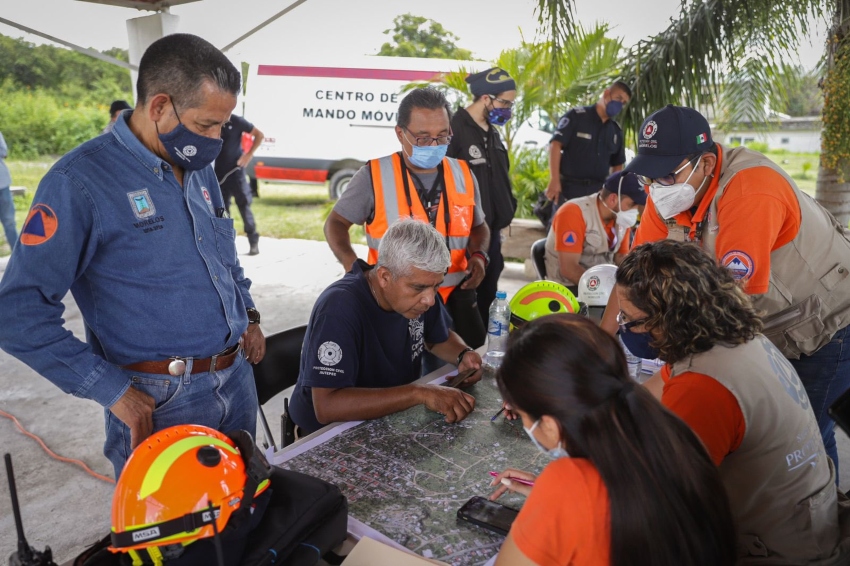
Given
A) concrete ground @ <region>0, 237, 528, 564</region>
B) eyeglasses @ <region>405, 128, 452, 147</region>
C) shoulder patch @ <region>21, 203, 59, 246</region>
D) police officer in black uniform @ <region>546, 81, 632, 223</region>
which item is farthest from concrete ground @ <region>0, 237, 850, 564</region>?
police officer in black uniform @ <region>546, 81, 632, 223</region>

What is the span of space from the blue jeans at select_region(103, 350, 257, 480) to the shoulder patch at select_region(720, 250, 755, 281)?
1585 millimetres

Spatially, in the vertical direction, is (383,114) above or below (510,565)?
above

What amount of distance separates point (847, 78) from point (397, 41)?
36.5 feet

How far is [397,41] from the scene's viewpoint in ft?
46.9

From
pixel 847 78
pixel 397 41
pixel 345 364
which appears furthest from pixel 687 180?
pixel 397 41

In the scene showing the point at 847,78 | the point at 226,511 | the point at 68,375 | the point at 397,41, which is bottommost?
the point at 226,511

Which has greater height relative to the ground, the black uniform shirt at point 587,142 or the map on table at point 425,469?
the black uniform shirt at point 587,142

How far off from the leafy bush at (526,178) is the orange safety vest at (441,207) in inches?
208

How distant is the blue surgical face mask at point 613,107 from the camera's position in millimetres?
5934

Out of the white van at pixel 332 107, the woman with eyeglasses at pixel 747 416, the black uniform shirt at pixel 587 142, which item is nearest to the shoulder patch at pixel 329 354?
the woman with eyeglasses at pixel 747 416

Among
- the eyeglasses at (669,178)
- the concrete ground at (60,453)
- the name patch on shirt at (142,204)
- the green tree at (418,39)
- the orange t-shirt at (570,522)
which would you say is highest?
the green tree at (418,39)

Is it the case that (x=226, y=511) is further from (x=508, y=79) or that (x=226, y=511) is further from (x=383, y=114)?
(x=383, y=114)

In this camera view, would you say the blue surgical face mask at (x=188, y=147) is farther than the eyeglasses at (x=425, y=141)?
No

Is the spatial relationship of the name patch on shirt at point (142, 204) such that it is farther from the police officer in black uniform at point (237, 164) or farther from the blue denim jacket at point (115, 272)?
the police officer in black uniform at point (237, 164)
